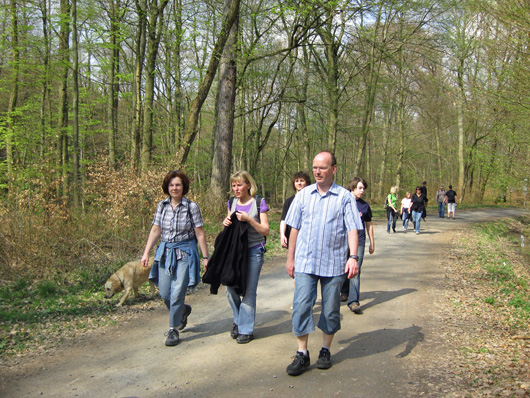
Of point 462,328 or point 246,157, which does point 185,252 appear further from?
point 246,157

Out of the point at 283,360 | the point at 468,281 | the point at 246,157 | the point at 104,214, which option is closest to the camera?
the point at 283,360

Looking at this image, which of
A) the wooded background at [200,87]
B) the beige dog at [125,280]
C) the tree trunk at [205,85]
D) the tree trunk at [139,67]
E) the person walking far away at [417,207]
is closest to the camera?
the beige dog at [125,280]

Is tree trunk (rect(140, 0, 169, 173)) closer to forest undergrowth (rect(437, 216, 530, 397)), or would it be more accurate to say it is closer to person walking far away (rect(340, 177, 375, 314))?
person walking far away (rect(340, 177, 375, 314))

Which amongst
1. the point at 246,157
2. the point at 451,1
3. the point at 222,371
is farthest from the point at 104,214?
the point at 451,1

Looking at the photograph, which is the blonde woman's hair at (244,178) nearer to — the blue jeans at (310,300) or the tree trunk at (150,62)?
the blue jeans at (310,300)

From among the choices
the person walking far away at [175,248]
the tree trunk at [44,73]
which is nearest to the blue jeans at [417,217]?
the person walking far away at [175,248]

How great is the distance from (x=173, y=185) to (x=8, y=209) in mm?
4693

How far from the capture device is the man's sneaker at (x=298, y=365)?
382 centimetres

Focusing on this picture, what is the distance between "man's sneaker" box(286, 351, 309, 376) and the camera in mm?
3824

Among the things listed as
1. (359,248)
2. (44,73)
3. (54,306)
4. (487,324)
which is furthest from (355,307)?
(44,73)

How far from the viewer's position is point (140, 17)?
42.6ft

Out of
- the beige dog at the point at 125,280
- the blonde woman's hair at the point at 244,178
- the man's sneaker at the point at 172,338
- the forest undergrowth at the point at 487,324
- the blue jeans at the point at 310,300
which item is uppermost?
the blonde woman's hair at the point at 244,178

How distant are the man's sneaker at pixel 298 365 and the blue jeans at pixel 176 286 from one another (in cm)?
150

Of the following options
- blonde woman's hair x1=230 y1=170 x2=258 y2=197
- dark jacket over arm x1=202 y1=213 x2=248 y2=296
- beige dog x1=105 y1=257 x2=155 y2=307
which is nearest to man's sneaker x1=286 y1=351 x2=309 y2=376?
dark jacket over arm x1=202 y1=213 x2=248 y2=296
